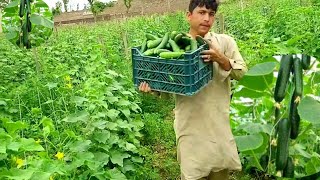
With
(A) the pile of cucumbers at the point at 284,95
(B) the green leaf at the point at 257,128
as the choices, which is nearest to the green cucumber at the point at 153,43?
(B) the green leaf at the point at 257,128

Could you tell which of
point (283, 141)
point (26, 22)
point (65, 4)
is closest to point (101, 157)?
point (26, 22)

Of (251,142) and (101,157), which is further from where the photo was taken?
(101,157)

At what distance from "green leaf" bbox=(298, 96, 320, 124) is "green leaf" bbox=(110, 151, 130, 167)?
2.24 meters

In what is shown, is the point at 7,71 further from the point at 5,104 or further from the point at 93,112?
the point at 93,112

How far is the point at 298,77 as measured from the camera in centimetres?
211

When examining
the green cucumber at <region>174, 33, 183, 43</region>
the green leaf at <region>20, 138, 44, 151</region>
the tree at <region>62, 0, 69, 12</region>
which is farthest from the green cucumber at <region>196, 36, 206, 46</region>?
the tree at <region>62, 0, 69, 12</region>

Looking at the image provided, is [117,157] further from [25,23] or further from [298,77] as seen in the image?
[298,77]

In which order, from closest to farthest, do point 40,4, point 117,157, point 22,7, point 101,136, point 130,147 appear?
point 101,136 → point 117,157 → point 130,147 → point 22,7 → point 40,4

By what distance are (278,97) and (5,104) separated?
122 inches

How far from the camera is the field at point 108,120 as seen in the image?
102 inches

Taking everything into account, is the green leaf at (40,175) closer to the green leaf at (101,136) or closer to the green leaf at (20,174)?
the green leaf at (20,174)

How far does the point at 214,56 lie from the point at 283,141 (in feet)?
2.74

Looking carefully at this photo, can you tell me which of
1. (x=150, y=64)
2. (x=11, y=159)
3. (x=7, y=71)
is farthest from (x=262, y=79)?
(x=7, y=71)

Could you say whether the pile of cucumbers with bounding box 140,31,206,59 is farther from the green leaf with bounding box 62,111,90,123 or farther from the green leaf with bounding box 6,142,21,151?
the green leaf with bounding box 62,111,90,123
